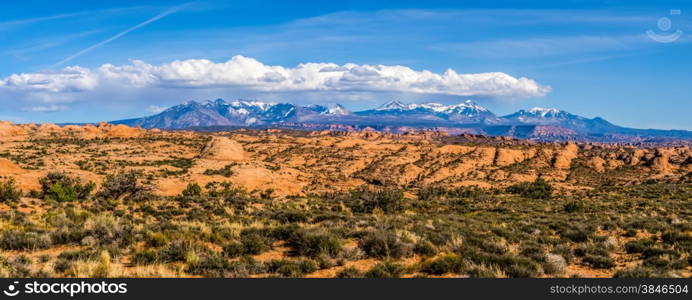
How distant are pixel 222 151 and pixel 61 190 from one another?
133 ft

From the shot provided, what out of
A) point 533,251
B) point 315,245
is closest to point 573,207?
point 533,251

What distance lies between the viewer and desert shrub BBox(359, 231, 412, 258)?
12859 mm

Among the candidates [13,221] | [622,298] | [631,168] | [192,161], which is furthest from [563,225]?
[631,168]

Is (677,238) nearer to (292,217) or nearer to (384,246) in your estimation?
(384,246)

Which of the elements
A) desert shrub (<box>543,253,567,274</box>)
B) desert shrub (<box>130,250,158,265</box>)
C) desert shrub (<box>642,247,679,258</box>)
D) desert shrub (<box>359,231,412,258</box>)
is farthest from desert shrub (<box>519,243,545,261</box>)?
desert shrub (<box>130,250,158,265</box>)

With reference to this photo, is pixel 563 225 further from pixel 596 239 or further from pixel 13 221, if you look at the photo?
pixel 13 221

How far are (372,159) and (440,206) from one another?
67.1 meters

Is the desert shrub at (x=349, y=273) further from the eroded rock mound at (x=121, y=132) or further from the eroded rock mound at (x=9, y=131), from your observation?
the eroded rock mound at (x=9, y=131)

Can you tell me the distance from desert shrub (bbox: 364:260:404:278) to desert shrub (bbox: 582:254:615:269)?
5.60m

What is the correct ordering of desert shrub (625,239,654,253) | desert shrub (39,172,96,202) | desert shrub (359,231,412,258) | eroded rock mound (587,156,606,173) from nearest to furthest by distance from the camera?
desert shrub (359,231,412,258), desert shrub (625,239,654,253), desert shrub (39,172,96,202), eroded rock mound (587,156,606,173)

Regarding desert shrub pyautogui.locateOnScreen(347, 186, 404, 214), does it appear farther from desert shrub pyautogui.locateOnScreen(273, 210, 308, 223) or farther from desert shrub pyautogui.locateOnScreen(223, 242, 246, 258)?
desert shrub pyautogui.locateOnScreen(223, 242, 246, 258)

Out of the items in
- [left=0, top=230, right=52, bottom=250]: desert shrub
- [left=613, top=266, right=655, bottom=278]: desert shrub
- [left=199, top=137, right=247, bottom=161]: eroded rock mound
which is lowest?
[left=199, top=137, right=247, bottom=161]: eroded rock mound

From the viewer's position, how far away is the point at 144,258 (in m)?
11.7

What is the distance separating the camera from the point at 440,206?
31.8 meters
